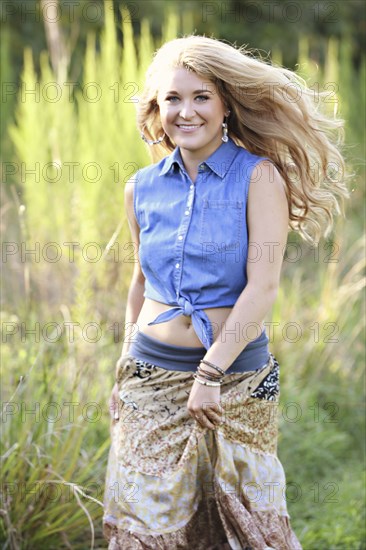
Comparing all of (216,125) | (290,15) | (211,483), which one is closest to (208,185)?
(216,125)

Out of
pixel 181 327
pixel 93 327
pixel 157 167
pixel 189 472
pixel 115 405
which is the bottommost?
pixel 189 472

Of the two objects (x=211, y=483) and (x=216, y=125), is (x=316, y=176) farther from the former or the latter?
(x=211, y=483)

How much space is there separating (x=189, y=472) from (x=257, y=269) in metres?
0.64

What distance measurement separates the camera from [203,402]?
2582mm

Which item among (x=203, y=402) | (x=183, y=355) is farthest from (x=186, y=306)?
(x=203, y=402)

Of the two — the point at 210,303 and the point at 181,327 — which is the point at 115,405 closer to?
the point at 181,327

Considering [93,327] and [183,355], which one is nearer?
[183,355]

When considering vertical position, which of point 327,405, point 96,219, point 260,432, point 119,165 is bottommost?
point 327,405

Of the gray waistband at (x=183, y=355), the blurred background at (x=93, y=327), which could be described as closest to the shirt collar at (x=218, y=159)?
the blurred background at (x=93, y=327)

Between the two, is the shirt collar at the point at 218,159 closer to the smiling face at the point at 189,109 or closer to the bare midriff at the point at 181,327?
the smiling face at the point at 189,109

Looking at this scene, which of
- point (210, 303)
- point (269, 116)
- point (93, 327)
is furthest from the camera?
point (93, 327)

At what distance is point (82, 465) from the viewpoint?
3.38 metres

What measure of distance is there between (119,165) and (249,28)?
7566mm

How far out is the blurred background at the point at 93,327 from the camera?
3.23 m
